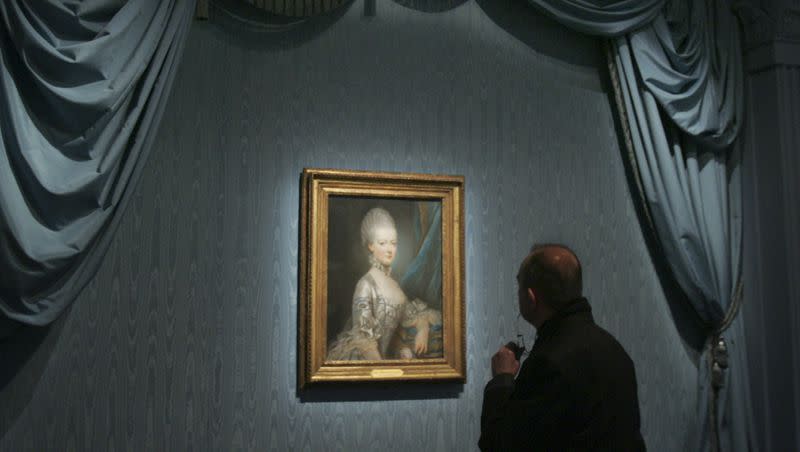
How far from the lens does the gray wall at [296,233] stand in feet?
11.6

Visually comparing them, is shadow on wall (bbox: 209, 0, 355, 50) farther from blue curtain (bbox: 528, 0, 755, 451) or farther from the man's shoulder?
the man's shoulder

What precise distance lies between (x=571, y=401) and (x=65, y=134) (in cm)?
206

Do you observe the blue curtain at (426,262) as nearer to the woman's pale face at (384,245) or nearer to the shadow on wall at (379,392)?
the woman's pale face at (384,245)

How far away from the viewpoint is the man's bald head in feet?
9.44

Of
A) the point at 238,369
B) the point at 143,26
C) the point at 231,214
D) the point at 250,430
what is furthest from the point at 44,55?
the point at 250,430

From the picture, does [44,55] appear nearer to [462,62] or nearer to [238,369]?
[238,369]

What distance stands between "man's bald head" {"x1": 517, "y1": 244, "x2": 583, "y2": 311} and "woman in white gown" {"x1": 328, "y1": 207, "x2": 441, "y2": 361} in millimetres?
1081

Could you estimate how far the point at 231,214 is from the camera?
12.4 feet

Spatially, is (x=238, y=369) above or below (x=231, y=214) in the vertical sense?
below

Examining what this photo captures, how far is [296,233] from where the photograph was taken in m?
3.85

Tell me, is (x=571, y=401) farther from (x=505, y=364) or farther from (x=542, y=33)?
(x=542, y=33)

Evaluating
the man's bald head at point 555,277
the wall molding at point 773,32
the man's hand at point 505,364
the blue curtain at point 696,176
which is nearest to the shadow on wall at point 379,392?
the man's hand at point 505,364

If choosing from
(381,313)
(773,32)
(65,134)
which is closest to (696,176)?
(773,32)

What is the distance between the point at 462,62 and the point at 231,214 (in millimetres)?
1328
